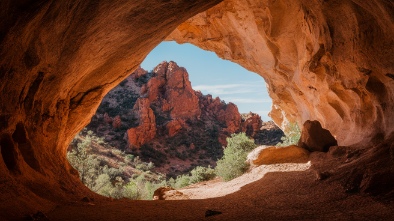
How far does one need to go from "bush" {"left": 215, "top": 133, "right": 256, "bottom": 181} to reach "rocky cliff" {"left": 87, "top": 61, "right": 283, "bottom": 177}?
19.2 m

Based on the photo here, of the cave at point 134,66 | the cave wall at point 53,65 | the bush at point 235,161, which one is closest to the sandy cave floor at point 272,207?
the cave at point 134,66

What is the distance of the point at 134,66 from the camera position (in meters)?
11.0

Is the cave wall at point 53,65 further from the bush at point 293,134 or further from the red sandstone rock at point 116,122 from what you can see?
the red sandstone rock at point 116,122

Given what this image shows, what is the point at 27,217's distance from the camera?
4.39m

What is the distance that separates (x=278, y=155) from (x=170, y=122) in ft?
124

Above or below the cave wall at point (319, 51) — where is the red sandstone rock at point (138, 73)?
above

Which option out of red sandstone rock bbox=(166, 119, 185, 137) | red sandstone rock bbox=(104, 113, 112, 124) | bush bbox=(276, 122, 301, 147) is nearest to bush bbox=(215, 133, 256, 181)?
bush bbox=(276, 122, 301, 147)

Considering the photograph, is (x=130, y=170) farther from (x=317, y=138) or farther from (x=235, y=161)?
(x=317, y=138)

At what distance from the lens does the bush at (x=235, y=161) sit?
47.0 feet

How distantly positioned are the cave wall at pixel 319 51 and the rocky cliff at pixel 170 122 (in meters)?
23.8

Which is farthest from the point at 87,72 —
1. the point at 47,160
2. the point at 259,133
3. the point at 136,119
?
the point at 259,133

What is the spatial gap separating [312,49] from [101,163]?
24662mm

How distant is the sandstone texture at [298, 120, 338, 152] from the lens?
37.8 ft

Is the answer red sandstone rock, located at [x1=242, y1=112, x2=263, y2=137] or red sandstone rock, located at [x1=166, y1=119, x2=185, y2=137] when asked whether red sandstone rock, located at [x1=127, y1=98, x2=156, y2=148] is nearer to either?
red sandstone rock, located at [x1=166, y1=119, x2=185, y2=137]
